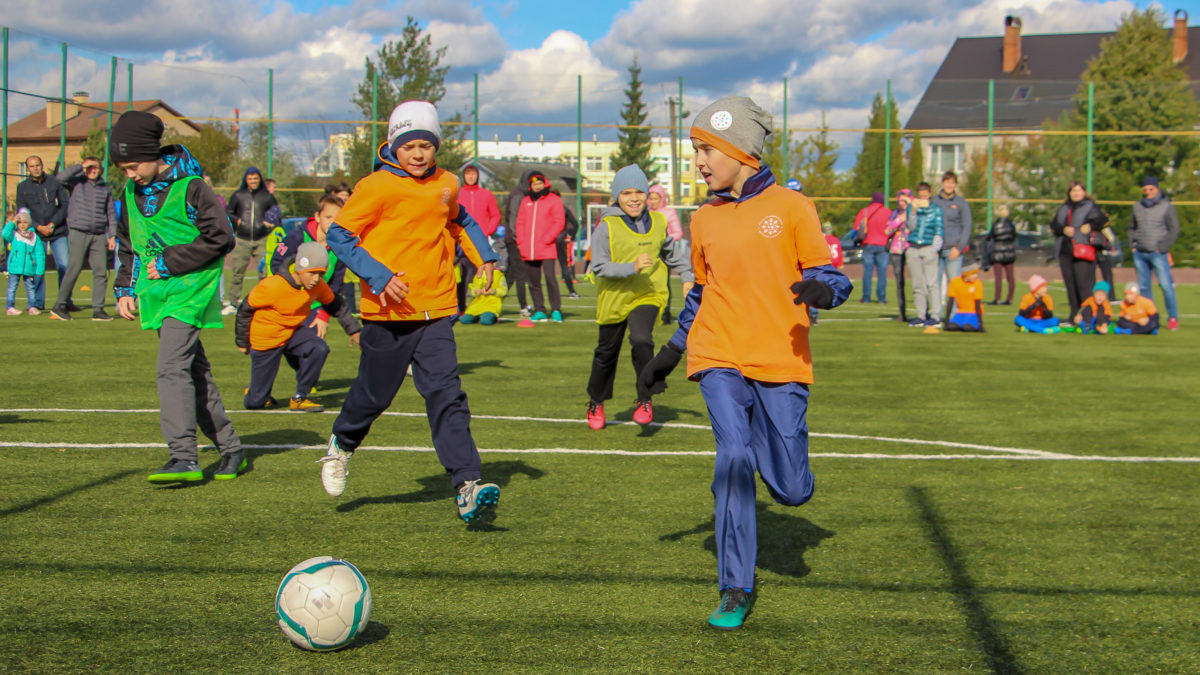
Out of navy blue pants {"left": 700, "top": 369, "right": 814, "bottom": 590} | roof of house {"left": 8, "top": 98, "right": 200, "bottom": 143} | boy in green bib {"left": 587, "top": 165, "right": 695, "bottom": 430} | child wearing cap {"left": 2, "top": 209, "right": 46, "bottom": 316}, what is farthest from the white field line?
roof of house {"left": 8, "top": 98, "right": 200, "bottom": 143}

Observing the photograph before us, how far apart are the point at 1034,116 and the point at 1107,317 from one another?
91.0 feet

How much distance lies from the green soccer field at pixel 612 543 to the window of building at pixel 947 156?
31796 millimetres

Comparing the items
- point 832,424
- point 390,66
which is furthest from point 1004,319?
point 390,66

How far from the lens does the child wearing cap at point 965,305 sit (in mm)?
16266

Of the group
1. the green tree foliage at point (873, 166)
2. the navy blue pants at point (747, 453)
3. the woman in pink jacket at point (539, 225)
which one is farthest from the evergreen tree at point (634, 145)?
the navy blue pants at point (747, 453)

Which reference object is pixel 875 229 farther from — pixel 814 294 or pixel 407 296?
pixel 814 294

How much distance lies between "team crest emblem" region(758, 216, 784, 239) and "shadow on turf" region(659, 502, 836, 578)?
143cm

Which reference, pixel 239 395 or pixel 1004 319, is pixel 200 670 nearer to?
pixel 239 395

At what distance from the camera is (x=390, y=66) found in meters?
49.7

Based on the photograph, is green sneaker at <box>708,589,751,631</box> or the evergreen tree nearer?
green sneaker at <box>708,589,751,631</box>

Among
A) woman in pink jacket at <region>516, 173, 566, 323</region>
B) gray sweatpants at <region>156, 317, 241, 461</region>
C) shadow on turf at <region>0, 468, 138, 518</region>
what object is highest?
woman in pink jacket at <region>516, 173, 566, 323</region>

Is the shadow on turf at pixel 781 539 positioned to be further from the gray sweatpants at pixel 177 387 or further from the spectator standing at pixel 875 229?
the spectator standing at pixel 875 229

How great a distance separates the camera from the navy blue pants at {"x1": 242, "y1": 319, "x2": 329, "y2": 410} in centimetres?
852

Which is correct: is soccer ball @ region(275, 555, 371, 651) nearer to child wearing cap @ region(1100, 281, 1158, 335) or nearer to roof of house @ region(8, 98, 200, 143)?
child wearing cap @ region(1100, 281, 1158, 335)
